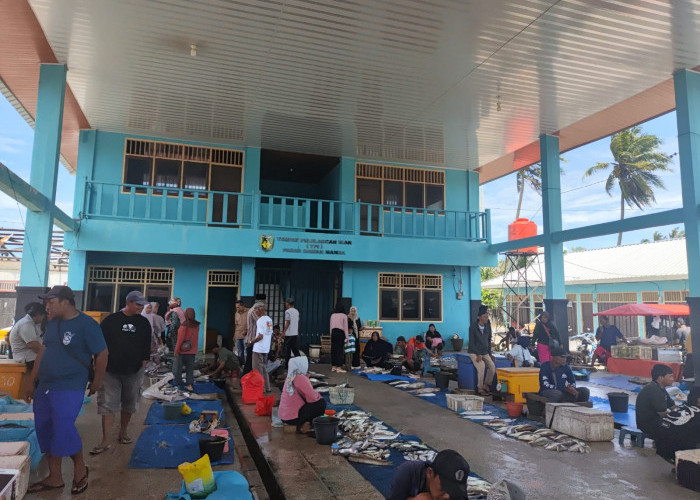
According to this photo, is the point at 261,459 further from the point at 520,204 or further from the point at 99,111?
the point at 520,204

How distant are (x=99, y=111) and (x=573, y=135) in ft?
42.0

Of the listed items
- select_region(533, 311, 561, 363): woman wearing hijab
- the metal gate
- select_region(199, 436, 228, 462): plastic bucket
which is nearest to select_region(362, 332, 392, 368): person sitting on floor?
the metal gate

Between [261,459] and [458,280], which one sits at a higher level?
[458,280]

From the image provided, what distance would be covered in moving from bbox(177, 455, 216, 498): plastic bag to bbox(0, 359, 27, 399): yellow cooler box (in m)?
3.80

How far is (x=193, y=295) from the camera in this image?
44.6ft

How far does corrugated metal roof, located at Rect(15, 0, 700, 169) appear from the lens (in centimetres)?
760

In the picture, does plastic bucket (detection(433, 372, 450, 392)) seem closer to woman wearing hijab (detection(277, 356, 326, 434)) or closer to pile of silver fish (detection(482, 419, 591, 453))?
pile of silver fish (detection(482, 419, 591, 453))

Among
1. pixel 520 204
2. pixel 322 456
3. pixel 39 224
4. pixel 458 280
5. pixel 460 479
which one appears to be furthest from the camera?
pixel 520 204

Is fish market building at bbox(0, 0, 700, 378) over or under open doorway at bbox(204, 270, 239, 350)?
over

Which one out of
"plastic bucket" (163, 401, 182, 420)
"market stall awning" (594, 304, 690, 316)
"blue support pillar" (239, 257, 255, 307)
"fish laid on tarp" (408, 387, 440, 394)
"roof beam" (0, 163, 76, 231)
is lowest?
"fish laid on tarp" (408, 387, 440, 394)

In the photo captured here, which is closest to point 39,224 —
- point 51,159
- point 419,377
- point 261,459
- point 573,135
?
point 51,159

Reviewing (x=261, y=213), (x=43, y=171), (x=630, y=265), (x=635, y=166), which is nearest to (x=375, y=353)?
(x=261, y=213)

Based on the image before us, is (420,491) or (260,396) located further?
(260,396)

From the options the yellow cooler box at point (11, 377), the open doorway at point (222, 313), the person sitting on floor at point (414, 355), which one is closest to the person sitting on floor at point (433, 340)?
the person sitting on floor at point (414, 355)
